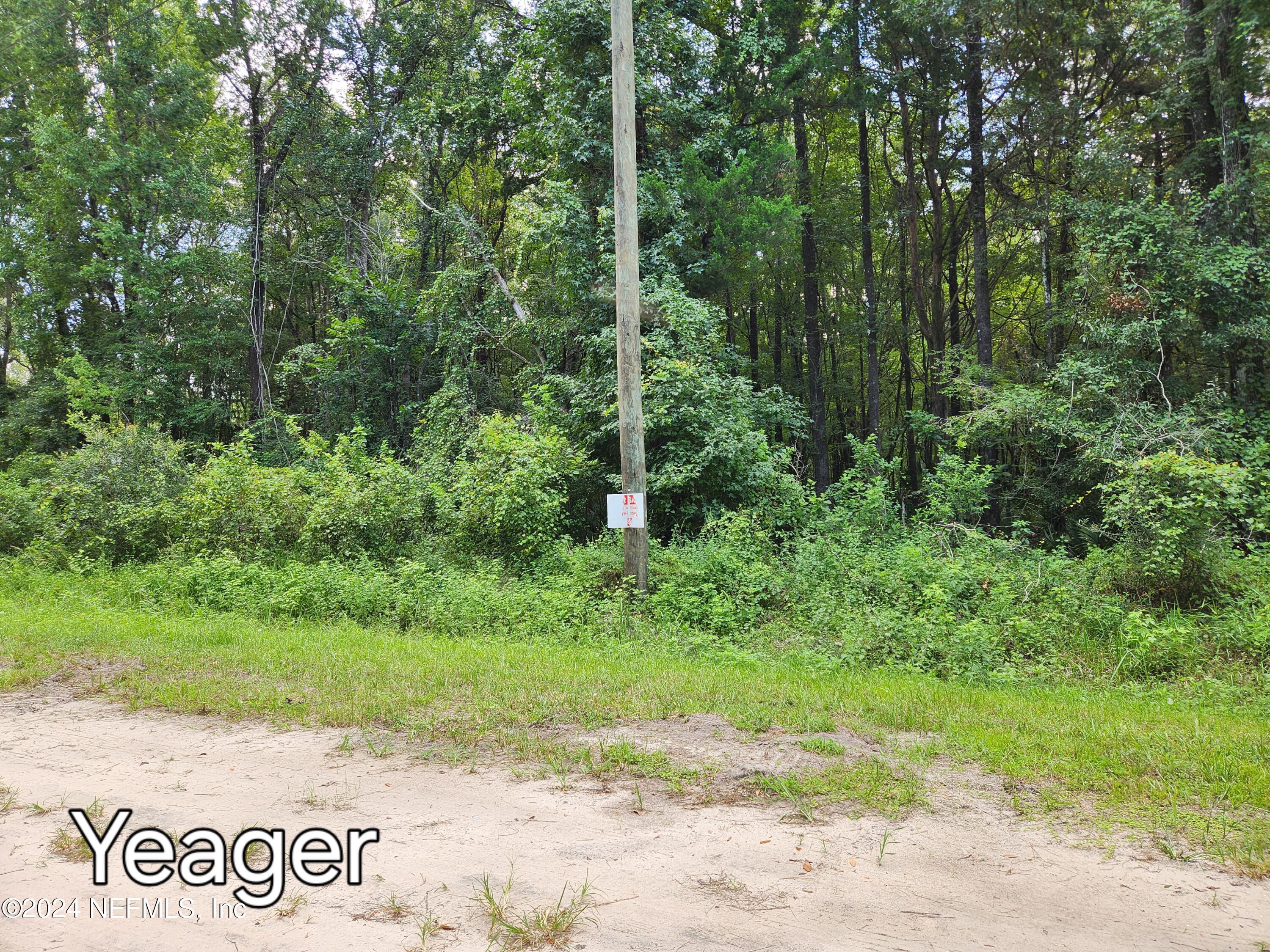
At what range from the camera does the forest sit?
9.38 m

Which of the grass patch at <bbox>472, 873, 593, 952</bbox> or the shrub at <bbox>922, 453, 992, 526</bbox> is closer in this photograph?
the grass patch at <bbox>472, 873, 593, 952</bbox>

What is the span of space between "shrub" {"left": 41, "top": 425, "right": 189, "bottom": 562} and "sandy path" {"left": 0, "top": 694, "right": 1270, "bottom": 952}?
38.4 feet

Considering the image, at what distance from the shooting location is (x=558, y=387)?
51.5 feet

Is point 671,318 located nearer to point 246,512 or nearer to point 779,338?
point 246,512

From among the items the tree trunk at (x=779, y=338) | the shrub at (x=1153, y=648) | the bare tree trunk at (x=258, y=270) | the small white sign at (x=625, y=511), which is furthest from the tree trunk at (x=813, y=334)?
the bare tree trunk at (x=258, y=270)

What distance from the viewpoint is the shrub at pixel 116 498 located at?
14.6 meters

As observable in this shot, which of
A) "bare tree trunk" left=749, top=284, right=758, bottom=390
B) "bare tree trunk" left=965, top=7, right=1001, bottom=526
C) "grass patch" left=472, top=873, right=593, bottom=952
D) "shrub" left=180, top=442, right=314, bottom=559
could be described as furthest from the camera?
"bare tree trunk" left=749, top=284, right=758, bottom=390

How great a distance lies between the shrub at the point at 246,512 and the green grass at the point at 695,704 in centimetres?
435

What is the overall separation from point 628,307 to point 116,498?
13.2 meters

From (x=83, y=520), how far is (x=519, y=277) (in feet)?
38.7

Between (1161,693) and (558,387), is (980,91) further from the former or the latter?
(1161,693)

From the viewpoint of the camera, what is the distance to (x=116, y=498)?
15.8m

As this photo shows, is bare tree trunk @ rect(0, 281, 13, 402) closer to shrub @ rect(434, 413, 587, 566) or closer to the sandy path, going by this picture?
shrub @ rect(434, 413, 587, 566)

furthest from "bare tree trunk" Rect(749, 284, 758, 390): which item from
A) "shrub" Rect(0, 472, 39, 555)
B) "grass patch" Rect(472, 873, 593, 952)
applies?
"grass patch" Rect(472, 873, 593, 952)
